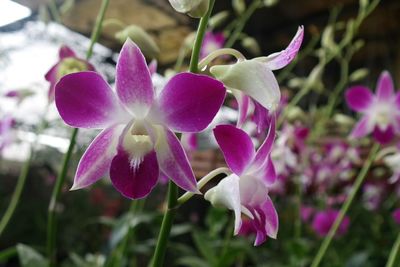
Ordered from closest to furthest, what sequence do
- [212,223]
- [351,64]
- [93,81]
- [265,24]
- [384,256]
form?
1. [93,81]
2. [212,223]
3. [384,256]
4. [265,24]
5. [351,64]

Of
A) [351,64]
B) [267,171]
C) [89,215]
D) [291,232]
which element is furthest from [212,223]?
[351,64]

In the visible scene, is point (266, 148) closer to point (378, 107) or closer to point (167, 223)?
point (167, 223)

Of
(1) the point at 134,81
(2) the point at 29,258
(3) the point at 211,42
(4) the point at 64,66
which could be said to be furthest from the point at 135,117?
(3) the point at 211,42

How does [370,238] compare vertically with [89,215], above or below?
above

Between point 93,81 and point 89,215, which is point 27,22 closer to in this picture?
point 89,215

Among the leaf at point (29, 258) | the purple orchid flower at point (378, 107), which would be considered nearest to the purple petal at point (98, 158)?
the leaf at point (29, 258)

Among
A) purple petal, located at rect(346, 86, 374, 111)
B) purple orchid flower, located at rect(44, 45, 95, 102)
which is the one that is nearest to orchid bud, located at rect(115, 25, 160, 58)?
purple orchid flower, located at rect(44, 45, 95, 102)

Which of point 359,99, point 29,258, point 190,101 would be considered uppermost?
point 190,101

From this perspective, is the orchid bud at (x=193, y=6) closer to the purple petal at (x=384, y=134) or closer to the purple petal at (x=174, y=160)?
the purple petal at (x=174, y=160)
